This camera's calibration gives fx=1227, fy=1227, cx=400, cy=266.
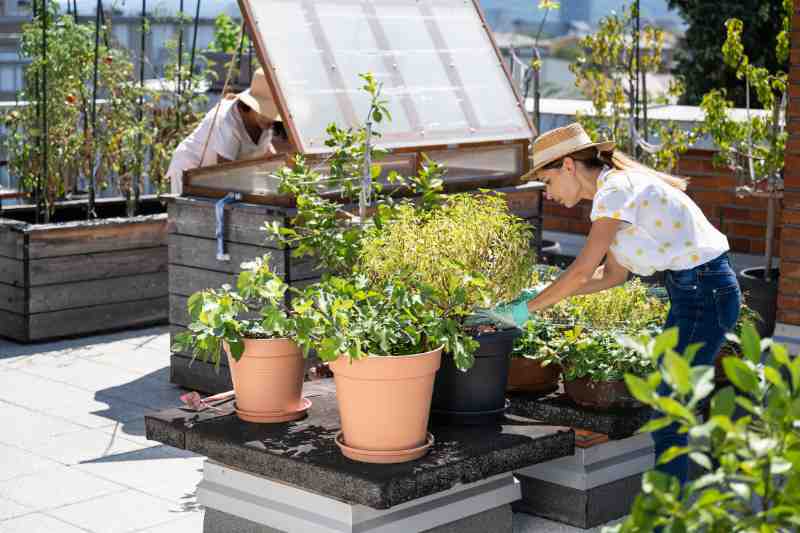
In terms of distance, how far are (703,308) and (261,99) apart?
2939 mm

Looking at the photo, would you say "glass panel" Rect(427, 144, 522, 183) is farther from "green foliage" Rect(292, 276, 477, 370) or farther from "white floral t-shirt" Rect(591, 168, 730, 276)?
"green foliage" Rect(292, 276, 477, 370)

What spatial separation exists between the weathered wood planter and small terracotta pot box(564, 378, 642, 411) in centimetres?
167

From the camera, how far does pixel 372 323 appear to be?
3.35 m

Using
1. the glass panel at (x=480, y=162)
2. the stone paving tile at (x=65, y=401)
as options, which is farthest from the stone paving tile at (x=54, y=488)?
the glass panel at (x=480, y=162)

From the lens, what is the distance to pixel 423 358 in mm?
3375

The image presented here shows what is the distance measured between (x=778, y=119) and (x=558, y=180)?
3260 millimetres

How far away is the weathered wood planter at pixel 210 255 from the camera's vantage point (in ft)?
17.9

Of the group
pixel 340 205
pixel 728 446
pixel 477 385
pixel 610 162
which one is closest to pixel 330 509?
pixel 477 385

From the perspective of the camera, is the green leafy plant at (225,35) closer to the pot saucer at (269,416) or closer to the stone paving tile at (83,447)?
the stone paving tile at (83,447)

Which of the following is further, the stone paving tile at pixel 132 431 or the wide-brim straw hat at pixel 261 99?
the wide-brim straw hat at pixel 261 99

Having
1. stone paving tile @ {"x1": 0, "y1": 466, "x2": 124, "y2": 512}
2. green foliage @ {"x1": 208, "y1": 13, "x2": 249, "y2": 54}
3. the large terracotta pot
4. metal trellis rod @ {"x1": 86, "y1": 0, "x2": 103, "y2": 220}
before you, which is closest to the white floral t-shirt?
the large terracotta pot

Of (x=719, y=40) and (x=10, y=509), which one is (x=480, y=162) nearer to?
(x=10, y=509)

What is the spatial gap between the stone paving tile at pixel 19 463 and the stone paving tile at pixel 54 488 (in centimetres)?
5

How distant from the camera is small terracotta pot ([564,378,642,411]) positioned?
405 cm
